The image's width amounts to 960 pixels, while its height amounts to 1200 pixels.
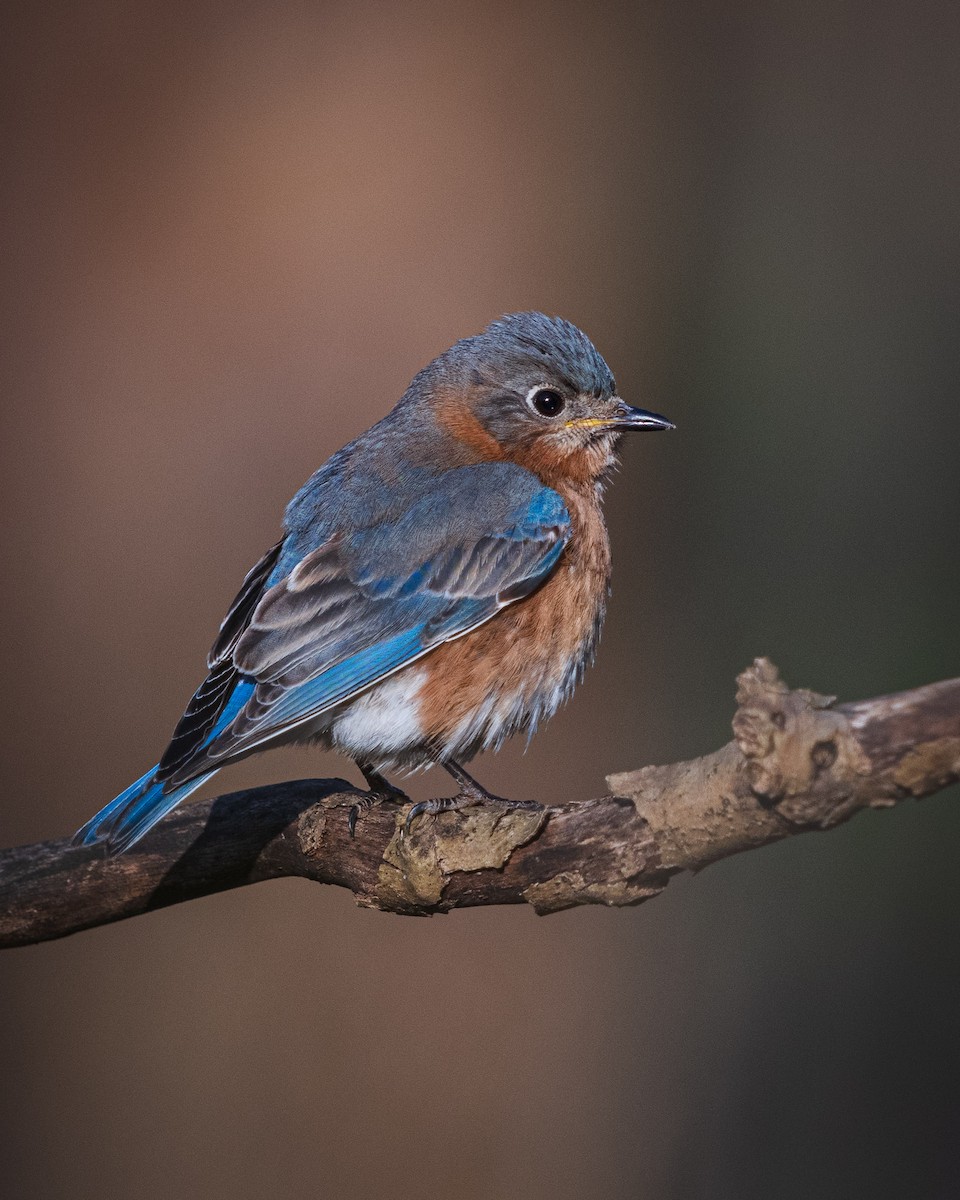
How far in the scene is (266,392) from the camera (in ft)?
16.8

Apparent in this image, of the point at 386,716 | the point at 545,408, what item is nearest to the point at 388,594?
the point at 386,716

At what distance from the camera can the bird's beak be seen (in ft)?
12.6

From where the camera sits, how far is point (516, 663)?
3.41 m

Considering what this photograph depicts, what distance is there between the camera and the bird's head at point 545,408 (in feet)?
12.6

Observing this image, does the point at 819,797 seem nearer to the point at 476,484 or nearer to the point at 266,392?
the point at 476,484

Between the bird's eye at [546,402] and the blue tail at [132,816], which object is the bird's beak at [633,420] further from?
the blue tail at [132,816]

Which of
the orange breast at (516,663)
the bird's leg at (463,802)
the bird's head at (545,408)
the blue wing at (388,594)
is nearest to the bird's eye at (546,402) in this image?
the bird's head at (545,408)

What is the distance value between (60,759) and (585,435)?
2.34 metres

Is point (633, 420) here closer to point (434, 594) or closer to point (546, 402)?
point (546, 402)

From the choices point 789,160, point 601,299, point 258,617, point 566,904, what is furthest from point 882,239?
point 566,904

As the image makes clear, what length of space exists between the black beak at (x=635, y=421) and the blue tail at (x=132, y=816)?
61.2 inches

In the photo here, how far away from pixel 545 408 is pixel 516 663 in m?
0.83

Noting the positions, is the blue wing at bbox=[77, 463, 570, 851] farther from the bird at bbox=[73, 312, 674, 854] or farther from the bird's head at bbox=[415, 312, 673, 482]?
the bird's head at bbox=[415, 312, 673, 482]

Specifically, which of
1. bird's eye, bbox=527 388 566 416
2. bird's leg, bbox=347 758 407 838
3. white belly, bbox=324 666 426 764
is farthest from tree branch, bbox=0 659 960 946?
bird's eye, bbox=527 388 566 416
